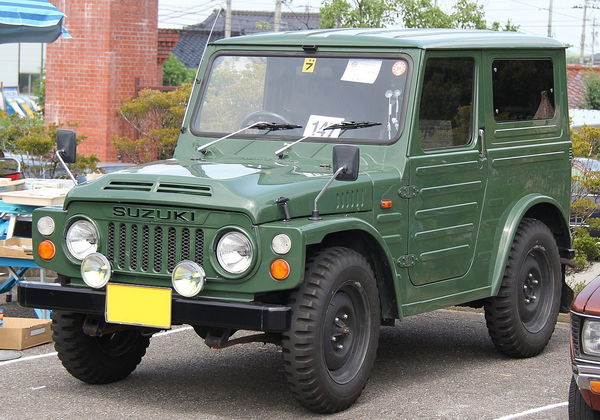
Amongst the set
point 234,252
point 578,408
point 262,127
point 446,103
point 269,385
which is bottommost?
point 269,385

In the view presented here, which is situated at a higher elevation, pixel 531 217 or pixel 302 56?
pixel 302 56

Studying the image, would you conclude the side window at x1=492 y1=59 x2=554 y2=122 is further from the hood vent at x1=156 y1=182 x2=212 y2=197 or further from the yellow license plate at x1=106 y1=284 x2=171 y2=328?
the yellow license plate at x1=106 y1=284 x2=171 y2=328

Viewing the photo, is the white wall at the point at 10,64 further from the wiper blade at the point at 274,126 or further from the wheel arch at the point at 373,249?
the wheel arch at the point at 373,249

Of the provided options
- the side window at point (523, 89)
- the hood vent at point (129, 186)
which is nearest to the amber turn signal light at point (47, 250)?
the hood vent at point (129, 186)

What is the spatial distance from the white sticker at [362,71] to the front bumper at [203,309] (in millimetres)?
1795

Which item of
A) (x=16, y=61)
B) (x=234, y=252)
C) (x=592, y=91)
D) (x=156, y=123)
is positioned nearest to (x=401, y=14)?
(x=156, y=123)

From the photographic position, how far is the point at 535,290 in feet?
26.7

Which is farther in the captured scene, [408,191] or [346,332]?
[408,191]

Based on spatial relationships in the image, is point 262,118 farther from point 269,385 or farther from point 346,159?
A: point 269,385

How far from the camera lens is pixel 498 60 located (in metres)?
7.85

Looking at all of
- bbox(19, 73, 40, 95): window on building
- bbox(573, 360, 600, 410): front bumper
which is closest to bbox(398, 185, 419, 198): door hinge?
bbox(573, 360, 600, 410): front bumper

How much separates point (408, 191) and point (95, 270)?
6.15 feet

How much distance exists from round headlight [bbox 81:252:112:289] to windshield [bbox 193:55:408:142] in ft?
4.80

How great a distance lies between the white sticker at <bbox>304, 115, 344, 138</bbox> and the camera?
7.12 m
